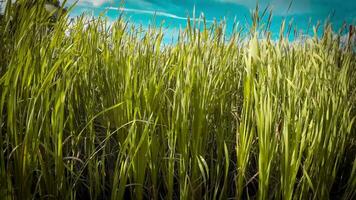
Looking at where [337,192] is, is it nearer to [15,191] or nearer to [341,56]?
[341,56]

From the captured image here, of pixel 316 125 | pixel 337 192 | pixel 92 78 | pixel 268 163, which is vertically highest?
pixel 92 78

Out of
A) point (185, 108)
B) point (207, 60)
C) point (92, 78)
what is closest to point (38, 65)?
point (92, 78)

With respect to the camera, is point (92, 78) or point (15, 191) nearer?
point (15, 191)

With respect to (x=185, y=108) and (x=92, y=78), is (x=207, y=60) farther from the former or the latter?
(x=92, y=78)

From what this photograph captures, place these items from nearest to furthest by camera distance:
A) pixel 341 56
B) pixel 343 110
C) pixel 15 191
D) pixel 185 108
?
pixel 15 191 → pixel 185 108 → pixel 343 110 → pixel 341 56

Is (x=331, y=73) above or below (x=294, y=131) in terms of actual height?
above

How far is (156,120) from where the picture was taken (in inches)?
37.5

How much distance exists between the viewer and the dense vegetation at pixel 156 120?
918 millimetres

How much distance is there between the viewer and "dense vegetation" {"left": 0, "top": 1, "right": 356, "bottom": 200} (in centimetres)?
92

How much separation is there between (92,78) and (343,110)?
95 centimetres

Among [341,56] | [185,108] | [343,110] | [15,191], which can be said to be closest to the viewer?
[15,191]

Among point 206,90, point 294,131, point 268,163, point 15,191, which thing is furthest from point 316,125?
point 15,191

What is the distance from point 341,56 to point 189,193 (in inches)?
44.4

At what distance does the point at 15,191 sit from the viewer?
0.93 metres
